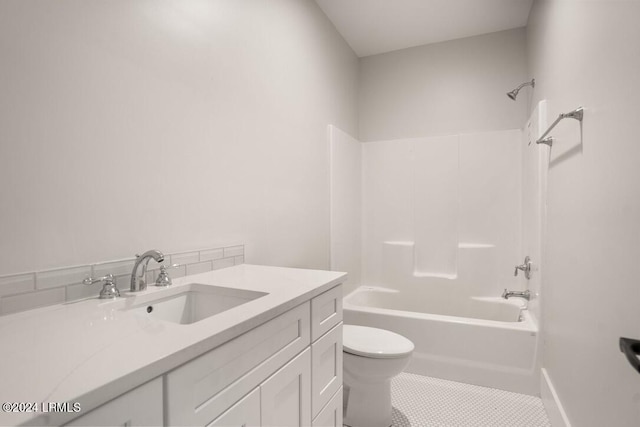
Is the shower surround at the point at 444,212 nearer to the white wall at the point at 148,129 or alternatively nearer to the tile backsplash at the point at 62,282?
the white wall at the point at 148,129

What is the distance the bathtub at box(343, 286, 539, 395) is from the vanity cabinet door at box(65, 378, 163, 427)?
2.01 m

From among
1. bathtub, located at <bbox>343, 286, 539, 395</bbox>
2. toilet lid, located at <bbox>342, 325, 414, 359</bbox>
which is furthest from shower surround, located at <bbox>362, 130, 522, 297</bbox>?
toilet lid, located at <bbox>342, 325, 414, 359</bbox>

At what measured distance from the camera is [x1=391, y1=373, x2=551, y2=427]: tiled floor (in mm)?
1820

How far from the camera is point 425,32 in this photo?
290 cm

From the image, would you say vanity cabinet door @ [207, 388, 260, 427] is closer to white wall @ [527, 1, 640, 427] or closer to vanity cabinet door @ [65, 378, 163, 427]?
vanity cabinet door @ [65, 378, 163, 427]

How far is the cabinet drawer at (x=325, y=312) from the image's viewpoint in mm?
1167

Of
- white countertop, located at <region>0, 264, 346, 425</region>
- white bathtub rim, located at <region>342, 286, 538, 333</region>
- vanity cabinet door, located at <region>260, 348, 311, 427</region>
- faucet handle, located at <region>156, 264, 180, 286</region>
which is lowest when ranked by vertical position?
white bathtub rim, located at <region>342, 286, 538, 333</region>

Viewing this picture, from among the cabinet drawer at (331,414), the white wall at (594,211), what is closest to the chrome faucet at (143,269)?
the cabinet drawer at (331,414)

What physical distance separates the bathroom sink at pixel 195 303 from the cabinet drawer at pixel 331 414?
0.50 m

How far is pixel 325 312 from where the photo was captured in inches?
49.3

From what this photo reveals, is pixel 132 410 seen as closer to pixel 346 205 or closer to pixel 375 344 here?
pixel 375 344

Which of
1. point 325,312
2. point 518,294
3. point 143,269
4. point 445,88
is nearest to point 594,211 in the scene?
point 325,312

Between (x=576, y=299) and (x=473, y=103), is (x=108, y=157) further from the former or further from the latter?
(x=473, y=103)

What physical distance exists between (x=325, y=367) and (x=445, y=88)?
2.69 meters
